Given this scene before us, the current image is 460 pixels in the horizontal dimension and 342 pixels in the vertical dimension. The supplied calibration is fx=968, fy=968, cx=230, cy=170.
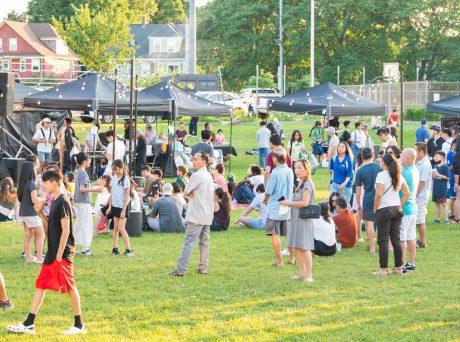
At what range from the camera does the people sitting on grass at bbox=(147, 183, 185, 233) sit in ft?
54.9

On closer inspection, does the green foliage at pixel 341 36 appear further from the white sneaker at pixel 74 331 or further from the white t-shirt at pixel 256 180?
the white sneaker at pixel 74 331

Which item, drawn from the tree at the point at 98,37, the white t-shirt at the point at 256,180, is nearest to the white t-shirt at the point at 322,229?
the white t-shirt at the point at 256,180

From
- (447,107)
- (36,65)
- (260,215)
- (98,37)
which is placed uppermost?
(98,37)

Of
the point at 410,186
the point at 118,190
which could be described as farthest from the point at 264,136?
the point at 410,186

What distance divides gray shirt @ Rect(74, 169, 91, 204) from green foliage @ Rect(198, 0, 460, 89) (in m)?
56.6

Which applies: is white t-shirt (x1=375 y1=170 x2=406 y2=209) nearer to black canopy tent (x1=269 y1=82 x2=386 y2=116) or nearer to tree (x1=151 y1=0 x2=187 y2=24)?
black canopy tent (x1=269 y1=82 x2=386 y2=116)

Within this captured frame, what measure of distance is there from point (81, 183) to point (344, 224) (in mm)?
4095

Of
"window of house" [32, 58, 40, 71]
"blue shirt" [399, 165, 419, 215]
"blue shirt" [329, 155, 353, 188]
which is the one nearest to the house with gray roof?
"window of house" [32, 58, 40, 71]

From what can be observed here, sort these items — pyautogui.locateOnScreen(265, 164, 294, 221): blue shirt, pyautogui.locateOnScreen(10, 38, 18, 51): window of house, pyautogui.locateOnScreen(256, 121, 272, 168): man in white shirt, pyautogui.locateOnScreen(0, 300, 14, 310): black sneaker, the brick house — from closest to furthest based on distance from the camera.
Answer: pyautogui.locateOnScreen(0, 300, 14, 310): black sneaker
pyautogui.locateOnScreen(265, 164, 294, 221): blue shirt
pyautogui.locateOnScreen(256, 121, 272, 168): man in white shirt
the brick house
pyautogui.locateOnScreen(10, 38, 18, 51): window of house

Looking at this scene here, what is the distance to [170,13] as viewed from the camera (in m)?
104

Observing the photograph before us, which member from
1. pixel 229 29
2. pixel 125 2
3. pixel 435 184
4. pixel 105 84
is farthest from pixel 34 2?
pixel 435 184

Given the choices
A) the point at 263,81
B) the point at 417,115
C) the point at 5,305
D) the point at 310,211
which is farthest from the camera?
the point at 263,81

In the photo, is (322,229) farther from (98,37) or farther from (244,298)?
(98,37)

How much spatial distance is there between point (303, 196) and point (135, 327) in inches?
129
